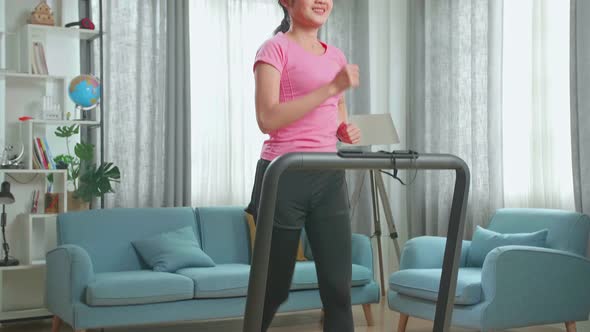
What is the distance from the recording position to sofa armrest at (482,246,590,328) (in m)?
3.80

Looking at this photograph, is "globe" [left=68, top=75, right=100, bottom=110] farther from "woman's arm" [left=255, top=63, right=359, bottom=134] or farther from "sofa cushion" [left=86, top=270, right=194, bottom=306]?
"woman's arm" [left=255, top=63, right=359, bottom=134]

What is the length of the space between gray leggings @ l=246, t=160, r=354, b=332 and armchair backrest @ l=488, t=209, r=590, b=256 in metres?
2.62

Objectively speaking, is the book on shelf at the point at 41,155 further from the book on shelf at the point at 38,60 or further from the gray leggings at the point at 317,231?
the gray leggings at the point at 317,231

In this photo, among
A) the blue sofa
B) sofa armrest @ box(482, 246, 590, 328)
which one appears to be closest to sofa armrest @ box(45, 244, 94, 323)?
the blue sofa

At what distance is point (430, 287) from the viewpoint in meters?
4.00

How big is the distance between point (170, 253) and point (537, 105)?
8.29ft


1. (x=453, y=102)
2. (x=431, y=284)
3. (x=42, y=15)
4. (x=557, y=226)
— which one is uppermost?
(x=42, y=15)

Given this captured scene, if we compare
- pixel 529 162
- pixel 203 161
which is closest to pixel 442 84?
pixel 529 162

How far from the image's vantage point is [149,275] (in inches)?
162

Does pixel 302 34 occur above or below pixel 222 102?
below

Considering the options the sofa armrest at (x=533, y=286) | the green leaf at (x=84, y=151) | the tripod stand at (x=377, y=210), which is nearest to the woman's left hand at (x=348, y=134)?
the sofa armrest at (x=533, y=286)

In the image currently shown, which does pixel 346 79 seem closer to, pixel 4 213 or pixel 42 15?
pixel 4 213

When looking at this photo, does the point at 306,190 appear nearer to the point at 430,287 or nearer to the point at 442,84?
the point at 430,287

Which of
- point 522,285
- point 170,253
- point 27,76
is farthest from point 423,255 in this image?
point 27,76
